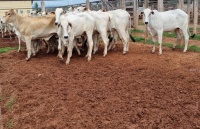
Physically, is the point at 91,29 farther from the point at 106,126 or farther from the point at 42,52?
the point at 106,126

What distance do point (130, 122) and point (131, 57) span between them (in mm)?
4581

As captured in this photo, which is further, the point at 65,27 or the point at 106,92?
the point at 65,27

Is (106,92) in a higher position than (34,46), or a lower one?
lower

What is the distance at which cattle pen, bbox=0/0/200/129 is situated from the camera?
5.12 metres

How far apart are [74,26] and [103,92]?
3288 millimetres

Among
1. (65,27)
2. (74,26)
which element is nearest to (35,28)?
(74,26)

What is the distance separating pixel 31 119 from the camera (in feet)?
17.8

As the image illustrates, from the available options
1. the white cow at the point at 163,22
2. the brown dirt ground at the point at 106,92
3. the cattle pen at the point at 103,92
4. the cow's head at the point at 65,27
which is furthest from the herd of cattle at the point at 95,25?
the brown dirt ground at the point at 106,92

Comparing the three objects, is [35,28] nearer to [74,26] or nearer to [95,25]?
[74,26]

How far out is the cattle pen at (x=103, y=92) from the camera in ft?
16.8

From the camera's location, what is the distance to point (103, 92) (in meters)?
6.31

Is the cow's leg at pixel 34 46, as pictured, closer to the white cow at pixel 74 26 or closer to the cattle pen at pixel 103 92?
the cattle pen at pixel 103 92

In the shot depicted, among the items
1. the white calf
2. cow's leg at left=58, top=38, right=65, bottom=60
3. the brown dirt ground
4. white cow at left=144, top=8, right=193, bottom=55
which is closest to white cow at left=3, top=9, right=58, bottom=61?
cow's leg at left=58, top=38, right=65, bottom=60

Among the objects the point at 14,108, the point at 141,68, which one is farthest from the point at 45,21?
the point at 14,108
